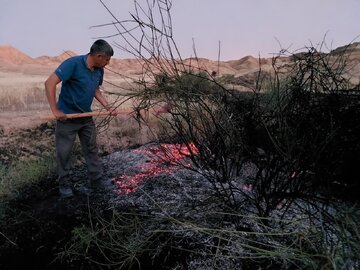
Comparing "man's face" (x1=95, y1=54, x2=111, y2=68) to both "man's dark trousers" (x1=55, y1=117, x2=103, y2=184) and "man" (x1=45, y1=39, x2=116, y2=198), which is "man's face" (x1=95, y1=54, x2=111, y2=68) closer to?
"man" (x1=45, y1=39, x2=116, y2=198)

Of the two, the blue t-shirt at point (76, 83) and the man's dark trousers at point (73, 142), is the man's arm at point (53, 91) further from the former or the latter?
the man's dark trousers at point (73, 142)

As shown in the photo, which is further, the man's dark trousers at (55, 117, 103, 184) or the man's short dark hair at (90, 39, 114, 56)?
the man's dark trousers at (55, 117, 103, 184)

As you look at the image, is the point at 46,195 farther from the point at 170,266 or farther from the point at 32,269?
the point at 170,266

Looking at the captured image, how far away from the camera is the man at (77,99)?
5377 millimetres

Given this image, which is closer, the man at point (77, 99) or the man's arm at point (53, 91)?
the man's arm at point (53, 91)

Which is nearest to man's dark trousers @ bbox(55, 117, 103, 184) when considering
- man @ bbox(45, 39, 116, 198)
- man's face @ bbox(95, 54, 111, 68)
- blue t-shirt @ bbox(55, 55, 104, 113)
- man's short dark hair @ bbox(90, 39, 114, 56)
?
man @ bbox(45, 39, 116, 198)

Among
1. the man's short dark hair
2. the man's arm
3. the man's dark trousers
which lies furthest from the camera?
the man's dark trousers

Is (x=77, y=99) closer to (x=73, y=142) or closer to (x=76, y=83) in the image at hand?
(x=76, y=83)

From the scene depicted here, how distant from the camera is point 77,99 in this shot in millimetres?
5594

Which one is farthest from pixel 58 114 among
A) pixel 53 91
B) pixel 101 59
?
pixel 101 59

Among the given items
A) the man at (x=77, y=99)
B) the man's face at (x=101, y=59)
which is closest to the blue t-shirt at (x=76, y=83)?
the man at (x=77, y=99)

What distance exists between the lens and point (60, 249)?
4.74 meters

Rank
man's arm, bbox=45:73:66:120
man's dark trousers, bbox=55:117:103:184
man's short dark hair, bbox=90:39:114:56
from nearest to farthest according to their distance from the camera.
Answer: man's arm, bbox=45:73:66:120, man's short dark hair, bbox=90:39:114:56, man's dark trousers, bbox=55:117:103:184

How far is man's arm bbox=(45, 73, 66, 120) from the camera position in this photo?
5266mm
